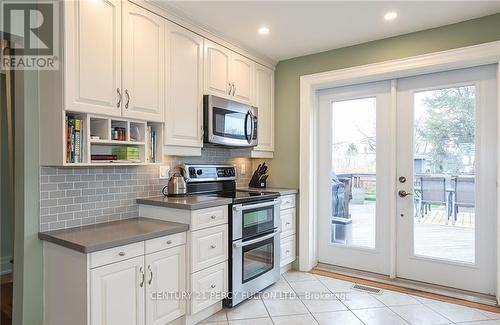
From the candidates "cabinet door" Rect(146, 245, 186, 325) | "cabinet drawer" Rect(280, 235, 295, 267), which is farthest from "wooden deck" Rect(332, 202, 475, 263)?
"cabinet door" Rect(146, 245, 186, 325)

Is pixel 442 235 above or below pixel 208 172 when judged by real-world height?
below

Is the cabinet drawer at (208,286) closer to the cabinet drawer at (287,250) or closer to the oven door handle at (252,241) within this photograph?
the oven door handle at (252,241)

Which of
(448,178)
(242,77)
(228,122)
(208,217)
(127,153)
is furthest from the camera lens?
(242,77)

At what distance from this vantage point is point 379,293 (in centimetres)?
299

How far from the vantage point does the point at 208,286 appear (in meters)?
2.46

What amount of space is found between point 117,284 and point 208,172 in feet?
5.10

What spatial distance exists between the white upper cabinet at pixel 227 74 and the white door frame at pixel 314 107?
2.24 feet

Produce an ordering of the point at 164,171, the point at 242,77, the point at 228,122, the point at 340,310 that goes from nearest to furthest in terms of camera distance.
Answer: the point at 340,310
the point at 164,171
the point at 228,122
the point at 242,77

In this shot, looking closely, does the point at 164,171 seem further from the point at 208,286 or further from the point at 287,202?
the point at 287,202

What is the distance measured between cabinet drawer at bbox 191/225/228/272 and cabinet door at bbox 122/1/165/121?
1001 mm

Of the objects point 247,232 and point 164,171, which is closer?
point 247,232

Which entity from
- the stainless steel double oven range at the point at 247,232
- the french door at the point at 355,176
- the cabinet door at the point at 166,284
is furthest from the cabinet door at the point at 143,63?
the french door at the point at 355,176

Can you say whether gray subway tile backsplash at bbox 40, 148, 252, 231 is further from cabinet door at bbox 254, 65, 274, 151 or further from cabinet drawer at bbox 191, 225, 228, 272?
cabinet door at bbox 254, 65, 274, 151

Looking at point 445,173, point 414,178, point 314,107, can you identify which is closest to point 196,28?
point 314,107
